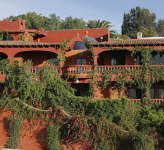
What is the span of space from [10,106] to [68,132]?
4.85 meters

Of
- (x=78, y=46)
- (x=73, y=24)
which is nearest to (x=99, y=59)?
(x=78, y=46)

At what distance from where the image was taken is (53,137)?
15492 mm

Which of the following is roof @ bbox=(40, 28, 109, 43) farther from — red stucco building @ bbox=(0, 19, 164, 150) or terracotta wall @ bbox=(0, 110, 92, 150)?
terracotta wall @ bbox=(0, 110, 92, 150)

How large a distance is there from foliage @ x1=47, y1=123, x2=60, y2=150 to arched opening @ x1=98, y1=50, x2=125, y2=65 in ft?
31.7

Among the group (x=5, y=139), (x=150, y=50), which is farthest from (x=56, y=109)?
(x=150, y=50)

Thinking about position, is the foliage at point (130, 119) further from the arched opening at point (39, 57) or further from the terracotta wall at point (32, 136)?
the arched opening at point (39, 57)

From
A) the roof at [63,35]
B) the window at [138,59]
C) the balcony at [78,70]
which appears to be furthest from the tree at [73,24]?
the balcony at [78,70]

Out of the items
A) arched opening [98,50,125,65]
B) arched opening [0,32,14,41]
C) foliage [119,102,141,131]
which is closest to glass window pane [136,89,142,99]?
arched opening [98,50,125,65]

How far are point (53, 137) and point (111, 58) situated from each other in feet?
34.6

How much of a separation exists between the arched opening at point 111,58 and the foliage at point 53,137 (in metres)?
9.66

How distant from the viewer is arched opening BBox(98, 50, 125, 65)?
22.6m

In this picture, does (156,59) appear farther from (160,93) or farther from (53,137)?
(53,137)

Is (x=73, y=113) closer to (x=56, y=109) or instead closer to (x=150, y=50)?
(x=56, y=109)

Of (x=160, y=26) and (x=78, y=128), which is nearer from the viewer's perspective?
(x=78, y=128)
